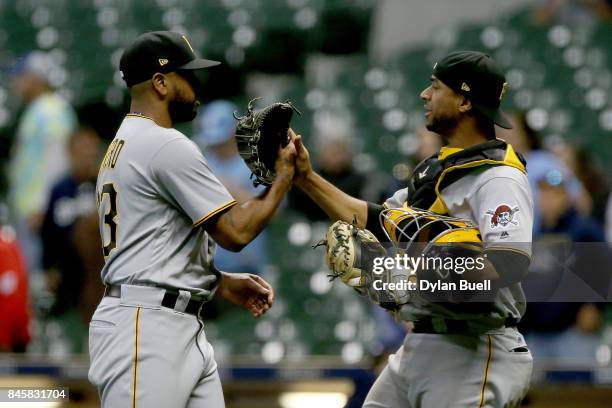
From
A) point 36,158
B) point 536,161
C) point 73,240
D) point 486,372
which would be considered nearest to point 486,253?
point 486,372

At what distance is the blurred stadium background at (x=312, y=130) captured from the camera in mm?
5172

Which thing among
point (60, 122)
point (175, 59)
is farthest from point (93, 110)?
point (175, 59)

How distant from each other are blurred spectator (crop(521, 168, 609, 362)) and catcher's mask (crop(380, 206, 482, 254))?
6.18ft

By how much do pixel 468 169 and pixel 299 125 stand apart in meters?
4.25

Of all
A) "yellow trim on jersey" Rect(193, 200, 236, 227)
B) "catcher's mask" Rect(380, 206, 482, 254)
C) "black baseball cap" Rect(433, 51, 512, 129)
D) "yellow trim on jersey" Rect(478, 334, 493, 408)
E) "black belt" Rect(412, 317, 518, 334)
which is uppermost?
"black baseball cap" Rect(433, 51, 512, 129)

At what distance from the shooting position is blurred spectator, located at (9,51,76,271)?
6.41 metres

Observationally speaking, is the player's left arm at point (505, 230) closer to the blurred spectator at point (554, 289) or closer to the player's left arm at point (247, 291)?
the player's left arm at point (247, 291)

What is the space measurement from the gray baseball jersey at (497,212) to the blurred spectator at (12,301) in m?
3.00

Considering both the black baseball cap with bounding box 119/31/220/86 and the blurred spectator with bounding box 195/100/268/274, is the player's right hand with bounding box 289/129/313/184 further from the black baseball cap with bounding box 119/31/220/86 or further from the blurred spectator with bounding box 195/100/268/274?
the blurred spectator with bounding box 195/100/268/274

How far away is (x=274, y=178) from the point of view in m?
3.22

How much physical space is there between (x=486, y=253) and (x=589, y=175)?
3.07 metres

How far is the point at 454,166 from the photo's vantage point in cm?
309

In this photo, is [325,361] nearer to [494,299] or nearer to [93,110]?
[494,299]

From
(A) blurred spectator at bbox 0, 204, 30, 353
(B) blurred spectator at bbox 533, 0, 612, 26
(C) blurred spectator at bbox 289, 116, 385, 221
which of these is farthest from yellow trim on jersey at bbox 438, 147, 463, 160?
(B) blurred spectator at bbox 533, 0, 612, 26
